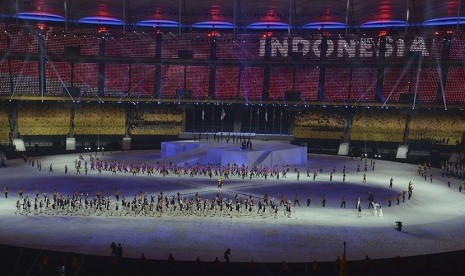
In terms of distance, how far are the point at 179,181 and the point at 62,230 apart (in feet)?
58.8

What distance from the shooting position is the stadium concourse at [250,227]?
27094 millimetres

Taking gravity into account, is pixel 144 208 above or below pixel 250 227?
above

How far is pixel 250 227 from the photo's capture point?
31984 mm

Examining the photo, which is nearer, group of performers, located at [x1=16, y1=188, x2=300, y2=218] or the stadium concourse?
the stadium concourse

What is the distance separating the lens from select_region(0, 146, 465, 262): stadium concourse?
27094 mm

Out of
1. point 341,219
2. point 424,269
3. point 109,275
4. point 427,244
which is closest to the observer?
Answer: point 109,275

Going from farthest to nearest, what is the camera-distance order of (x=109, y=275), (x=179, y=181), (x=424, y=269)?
(x=179, y=181), (x=424, y=269), (x=109, y=275)

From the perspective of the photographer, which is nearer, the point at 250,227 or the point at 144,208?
the point at 250,227

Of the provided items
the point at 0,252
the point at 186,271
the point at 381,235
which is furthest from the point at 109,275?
the point at 381,235

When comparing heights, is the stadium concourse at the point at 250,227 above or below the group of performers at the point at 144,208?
below

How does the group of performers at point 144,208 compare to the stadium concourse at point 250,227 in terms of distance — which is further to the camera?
the group of performers at point 144,208

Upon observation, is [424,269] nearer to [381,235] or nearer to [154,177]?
[381,235]

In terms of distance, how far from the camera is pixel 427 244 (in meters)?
29.1

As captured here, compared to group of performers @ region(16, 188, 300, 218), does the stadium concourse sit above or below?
below
